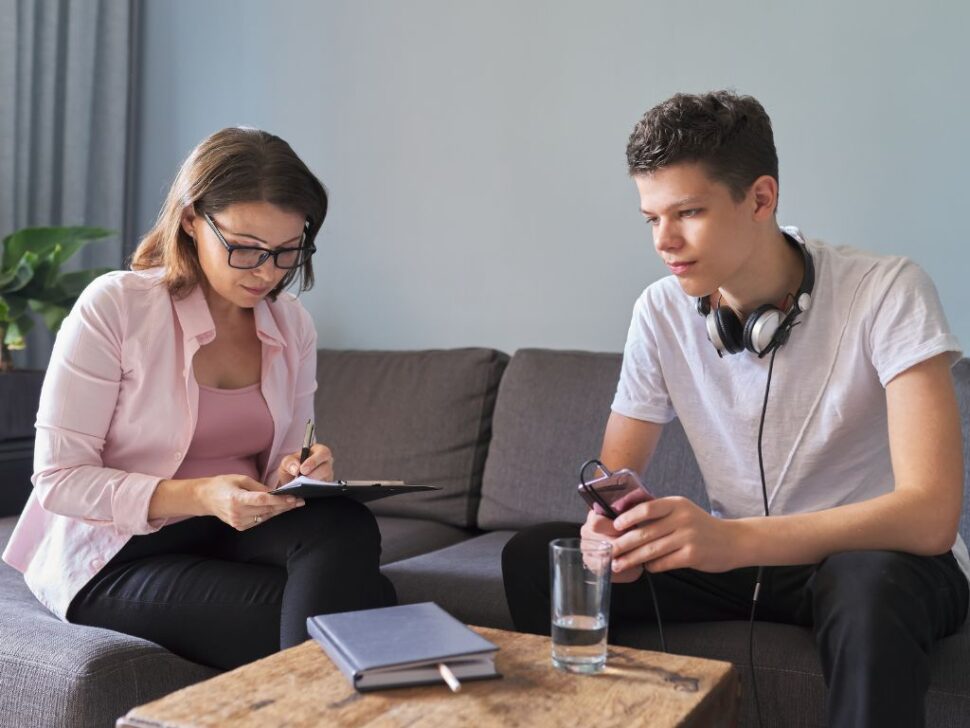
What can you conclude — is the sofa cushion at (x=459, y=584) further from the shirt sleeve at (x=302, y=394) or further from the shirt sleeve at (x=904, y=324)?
the shirt sleeve at (x=904, y=324)

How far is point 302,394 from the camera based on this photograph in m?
1.90

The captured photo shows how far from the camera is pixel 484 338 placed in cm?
277

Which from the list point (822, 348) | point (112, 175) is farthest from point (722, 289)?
point (112, 175)

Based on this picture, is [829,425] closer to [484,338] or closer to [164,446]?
[164,446]

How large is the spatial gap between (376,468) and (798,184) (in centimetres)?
116

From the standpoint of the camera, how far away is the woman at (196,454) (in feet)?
5.02

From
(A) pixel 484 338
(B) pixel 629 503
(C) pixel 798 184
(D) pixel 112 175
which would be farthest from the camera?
(D) pixel 112 175

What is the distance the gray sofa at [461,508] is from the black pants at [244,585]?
6 centimetres

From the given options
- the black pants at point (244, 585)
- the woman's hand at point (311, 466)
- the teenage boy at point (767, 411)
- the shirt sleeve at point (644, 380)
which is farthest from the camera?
the shirt sleeve at point (644, 380)

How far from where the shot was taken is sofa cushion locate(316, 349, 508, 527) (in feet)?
7.97

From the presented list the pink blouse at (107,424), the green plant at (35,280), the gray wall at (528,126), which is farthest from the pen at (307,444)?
the green plant at (35,280)

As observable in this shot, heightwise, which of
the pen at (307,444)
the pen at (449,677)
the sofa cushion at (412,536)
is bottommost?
the sofa cushion at (412,536)

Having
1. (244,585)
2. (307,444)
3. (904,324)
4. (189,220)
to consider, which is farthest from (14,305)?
(904,324)

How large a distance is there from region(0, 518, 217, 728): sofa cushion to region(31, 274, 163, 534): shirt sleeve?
0.57 ft
